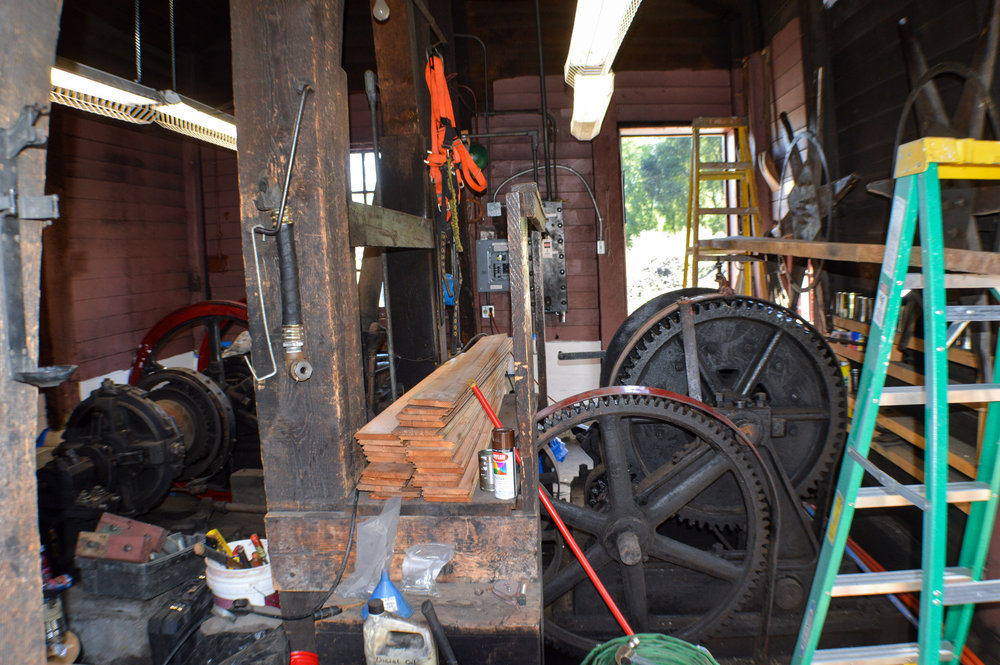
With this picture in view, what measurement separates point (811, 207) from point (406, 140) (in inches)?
140

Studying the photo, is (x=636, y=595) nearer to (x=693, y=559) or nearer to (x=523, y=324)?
(x=693, y=559)

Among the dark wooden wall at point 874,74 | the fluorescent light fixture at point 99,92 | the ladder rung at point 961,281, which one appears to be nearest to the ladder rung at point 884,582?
the ladder rung at point 961,281

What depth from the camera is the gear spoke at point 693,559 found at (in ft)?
9.73

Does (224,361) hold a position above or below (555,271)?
below

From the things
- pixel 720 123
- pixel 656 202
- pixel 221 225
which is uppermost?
pixel 720 123

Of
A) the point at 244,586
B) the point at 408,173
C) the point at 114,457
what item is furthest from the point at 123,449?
the point at 408,173

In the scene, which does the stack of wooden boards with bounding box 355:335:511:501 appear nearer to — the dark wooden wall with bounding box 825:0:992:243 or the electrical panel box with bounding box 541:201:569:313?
the dark wooden wall with bounding box 825:0:992:243

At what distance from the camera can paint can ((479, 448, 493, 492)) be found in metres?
2.21

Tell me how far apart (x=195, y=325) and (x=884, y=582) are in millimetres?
5801

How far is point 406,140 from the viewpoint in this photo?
12.1 ft

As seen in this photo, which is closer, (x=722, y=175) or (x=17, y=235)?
(x=17, y=235)

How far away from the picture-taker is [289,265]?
6.42 feet

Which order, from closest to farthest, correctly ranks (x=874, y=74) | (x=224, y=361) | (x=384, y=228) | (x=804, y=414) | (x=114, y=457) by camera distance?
(x=384, y=228), (x=804, y=414), (x=114, y=457), (x=874, y=74), (x=224, y=361)

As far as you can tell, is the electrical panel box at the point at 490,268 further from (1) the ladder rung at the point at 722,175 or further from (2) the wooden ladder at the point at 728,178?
(1) the ladder rung at the point at 722,175
